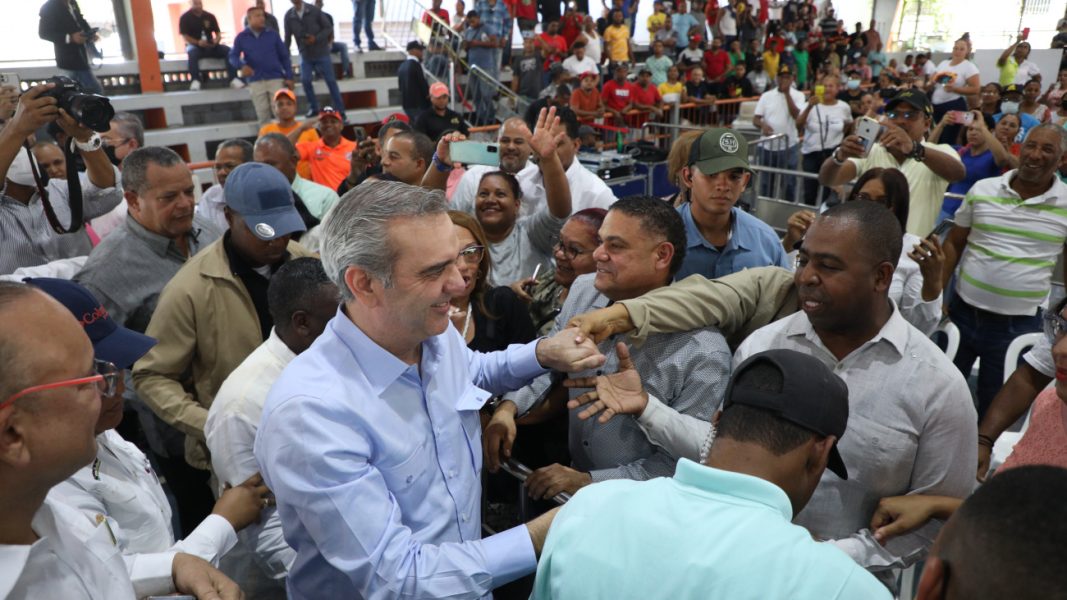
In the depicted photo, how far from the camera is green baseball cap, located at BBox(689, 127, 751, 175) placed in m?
3.20

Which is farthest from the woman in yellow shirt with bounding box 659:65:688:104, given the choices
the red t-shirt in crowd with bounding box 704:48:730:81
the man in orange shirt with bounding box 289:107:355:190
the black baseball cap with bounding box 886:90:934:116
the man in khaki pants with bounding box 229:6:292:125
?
the black baseball cap with bounding box 886:90:934:116

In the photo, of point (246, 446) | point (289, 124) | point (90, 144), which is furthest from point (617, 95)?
point (246, 446)

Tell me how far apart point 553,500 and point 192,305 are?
159 centimetres

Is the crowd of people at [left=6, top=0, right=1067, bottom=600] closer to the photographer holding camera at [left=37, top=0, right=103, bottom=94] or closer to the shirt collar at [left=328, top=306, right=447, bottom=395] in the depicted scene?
the shirt collar at [left=328, top=306, right=447, bottom=395]

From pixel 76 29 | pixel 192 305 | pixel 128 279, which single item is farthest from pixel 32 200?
pixel 76 29

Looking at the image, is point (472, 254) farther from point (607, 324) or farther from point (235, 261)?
point (235, 261)

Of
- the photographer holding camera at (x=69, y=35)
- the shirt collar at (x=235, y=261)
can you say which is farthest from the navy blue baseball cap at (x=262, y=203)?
the photographer holding camera at (x=69, y=35)

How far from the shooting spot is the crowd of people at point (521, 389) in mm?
1210

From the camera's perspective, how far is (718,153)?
3246 millimetres

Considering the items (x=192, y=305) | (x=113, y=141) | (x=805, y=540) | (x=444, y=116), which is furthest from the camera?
(x=444, y=116)

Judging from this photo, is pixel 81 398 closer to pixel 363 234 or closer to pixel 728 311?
pixel 363 234

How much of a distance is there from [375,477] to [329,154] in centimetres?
548

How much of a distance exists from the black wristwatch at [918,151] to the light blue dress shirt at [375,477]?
138 inches

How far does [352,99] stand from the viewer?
12.4 m
